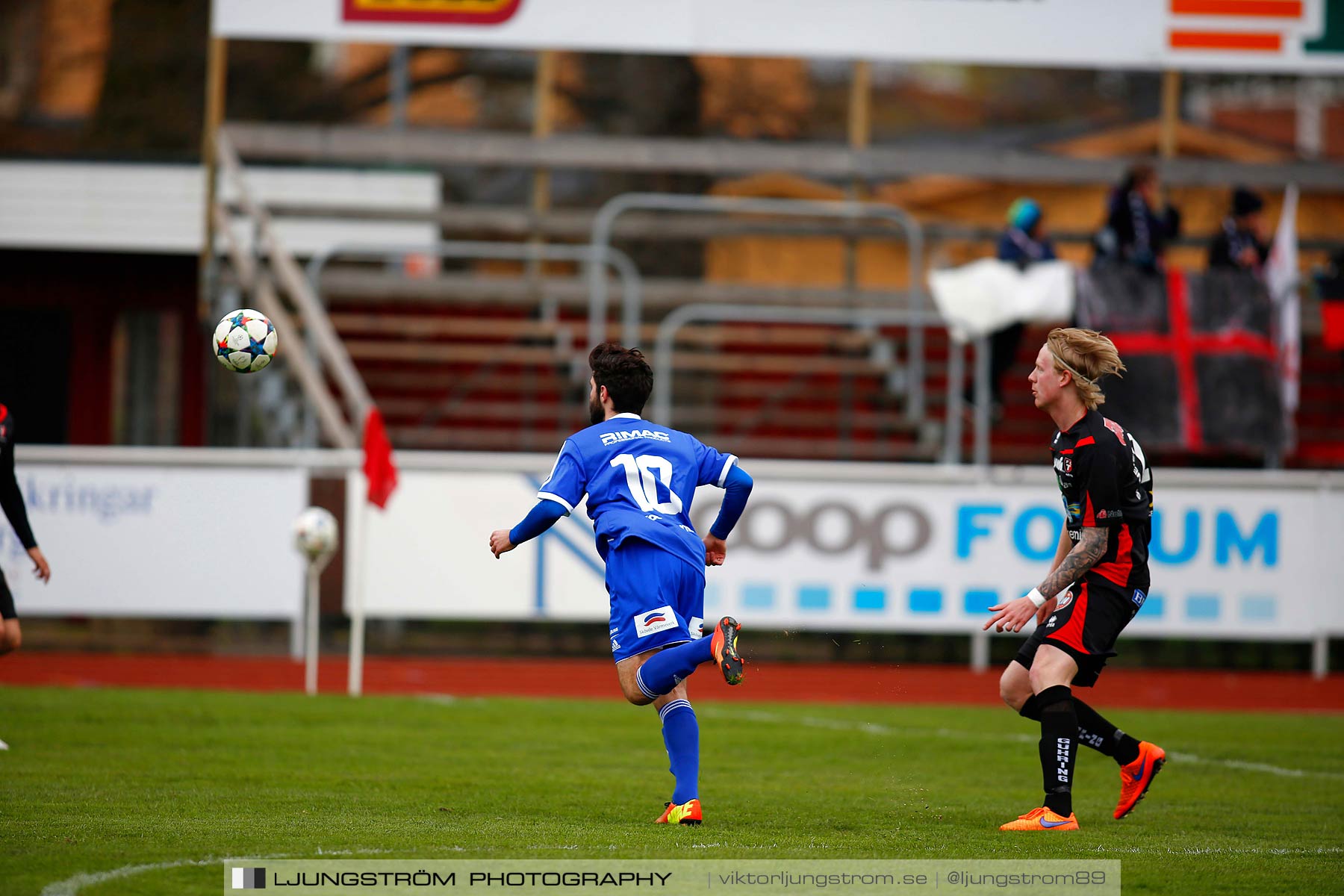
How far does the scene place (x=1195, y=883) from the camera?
18.5 feet

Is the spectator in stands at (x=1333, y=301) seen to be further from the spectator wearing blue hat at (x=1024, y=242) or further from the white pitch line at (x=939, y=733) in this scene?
the white pitch line at (x=939, y=733)

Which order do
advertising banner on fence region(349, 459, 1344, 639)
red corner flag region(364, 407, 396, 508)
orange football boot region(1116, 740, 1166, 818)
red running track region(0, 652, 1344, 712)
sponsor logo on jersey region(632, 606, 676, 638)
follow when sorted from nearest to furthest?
sponsor logo on jersey region(632, 606, 676, 638)
orange football boot region(1116, 740, 1166, 818)
red corner flag region(364, 407, 396, 508)
red running track region(0, 652, 1344, 712)
advertising banner on fence region(349, 459, 1344, 639)

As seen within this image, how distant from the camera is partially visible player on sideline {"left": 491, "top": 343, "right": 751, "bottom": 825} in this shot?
6664mm

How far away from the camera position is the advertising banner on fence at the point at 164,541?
14.2 metres

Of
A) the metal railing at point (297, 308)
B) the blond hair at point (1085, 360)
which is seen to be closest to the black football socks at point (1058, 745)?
the blond hair at point (1085, 360)

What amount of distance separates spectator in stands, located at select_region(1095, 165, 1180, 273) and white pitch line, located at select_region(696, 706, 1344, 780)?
7048mm

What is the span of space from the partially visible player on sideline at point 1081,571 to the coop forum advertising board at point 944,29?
37.8 ft

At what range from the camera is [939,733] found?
10.8 meters

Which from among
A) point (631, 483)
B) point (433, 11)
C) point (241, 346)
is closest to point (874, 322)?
point (433, 11)

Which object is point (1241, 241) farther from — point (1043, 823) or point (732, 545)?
point (1043, 823)

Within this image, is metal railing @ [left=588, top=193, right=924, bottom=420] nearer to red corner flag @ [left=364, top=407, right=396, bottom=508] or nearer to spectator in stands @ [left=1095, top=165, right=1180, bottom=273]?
spectator in stands @ [left=1095, top=165, right=1180, bottom=273]

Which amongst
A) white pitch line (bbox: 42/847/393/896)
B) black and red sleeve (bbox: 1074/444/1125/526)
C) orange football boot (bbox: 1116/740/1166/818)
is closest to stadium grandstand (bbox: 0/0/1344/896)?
orange football boot (bbox: 1116/740/1166/818)

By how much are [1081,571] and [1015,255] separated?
10013mm

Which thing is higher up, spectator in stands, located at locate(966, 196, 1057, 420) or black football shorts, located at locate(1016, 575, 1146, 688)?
spectator in stands, located at locate(966, 196, 1057, 420)
